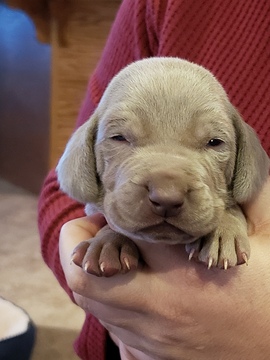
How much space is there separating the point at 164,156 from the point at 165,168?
0.13 feet

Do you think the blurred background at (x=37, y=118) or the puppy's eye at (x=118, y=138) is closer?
the puppy's eye at (x=118, y=138)

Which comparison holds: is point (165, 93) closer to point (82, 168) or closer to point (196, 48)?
point (82, 168)

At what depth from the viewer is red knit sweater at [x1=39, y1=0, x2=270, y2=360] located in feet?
4.16

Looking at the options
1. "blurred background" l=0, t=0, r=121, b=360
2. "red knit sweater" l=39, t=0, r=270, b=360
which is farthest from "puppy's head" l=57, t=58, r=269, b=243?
"blurred background" l=0, t=0, r=121, b=360

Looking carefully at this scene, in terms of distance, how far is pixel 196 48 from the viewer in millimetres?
1320

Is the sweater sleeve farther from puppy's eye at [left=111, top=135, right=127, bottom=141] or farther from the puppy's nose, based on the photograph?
the puppy's nose

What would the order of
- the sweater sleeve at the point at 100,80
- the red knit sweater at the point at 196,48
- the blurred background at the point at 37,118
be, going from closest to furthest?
the red knit sweater at the point at 196,48, the sweater sleeve at the point at 100,80, the blurred background at the point at 37,118

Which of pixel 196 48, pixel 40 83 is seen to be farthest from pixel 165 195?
pixel 40 83

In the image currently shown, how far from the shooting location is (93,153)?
112cm

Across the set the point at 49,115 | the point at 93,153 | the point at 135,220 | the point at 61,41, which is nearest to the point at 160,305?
the point at 135,220

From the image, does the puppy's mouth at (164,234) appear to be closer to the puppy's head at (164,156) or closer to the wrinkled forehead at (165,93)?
the puppy's head at (164,156)

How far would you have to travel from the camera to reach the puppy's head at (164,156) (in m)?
0.90

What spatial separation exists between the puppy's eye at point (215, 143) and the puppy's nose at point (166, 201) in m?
0.17

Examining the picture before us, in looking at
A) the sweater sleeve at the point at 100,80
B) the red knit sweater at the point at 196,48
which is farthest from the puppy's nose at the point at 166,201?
the sweater sleeve at the point at 100,80
